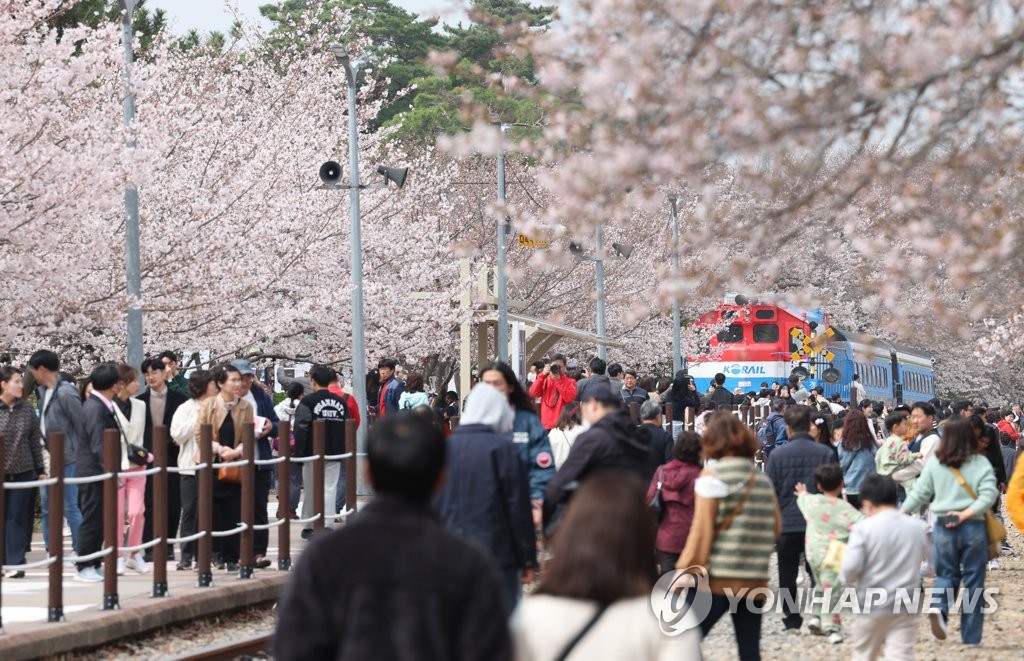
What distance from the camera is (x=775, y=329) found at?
3850 centimetres

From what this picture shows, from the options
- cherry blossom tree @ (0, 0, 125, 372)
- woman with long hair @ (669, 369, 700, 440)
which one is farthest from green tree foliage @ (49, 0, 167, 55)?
woman with long hair @ (669, 369, 700, 440)

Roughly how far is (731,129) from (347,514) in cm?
824

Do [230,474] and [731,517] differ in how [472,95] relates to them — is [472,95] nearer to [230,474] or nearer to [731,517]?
[230,474]

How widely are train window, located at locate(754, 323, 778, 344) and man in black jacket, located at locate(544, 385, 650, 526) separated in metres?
30.1

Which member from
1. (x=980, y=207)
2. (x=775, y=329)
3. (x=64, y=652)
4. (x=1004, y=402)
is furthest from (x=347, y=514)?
(x=1004, y=402)

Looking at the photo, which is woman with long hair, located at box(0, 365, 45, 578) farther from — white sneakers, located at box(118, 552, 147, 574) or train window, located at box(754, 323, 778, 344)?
train window, located at box(754, 323, 778, 344)

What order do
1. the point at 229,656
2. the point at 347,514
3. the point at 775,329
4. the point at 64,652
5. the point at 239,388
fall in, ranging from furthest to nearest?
1. the point at 775,329
2. the point at 347,514
3. the point at 239,388
4. the point at 229,656
5. the point at 64,652

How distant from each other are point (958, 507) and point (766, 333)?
92.4ft

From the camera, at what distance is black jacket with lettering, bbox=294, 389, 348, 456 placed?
15266mm

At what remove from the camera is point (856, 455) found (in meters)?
14.7

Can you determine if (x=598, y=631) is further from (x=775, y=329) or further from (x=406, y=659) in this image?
(x=775, y=329)

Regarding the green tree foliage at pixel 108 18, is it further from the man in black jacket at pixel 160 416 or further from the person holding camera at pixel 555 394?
the man in black jacket at pixel 160 416

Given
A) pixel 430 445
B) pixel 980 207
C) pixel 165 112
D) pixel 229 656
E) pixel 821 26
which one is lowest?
pixel 229 656

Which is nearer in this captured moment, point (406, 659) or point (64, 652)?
point (406, 659)
